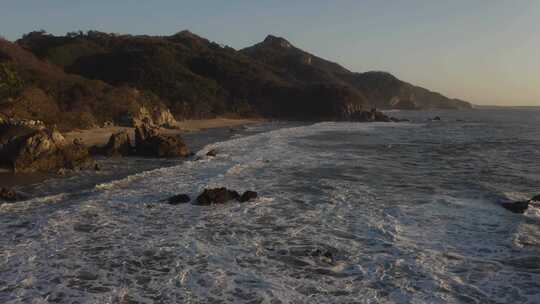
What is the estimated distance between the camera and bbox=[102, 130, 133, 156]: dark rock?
31.8m

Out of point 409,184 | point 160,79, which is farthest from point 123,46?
point 409,184

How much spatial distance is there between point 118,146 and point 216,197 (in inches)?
634

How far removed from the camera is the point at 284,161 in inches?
1225

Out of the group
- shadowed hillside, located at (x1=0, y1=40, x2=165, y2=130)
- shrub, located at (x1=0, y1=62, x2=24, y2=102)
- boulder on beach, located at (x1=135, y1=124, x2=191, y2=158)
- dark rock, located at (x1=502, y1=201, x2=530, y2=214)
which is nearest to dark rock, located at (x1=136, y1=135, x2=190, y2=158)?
boulder on beach, located at (x1=135, y1=124, x2=191, y2=158)

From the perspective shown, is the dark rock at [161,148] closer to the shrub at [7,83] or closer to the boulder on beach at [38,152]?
the boulder on beach at [38,152]

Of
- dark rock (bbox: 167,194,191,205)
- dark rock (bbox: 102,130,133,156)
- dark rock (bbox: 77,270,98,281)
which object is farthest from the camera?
dark rock (bbox: 102,130,133,156)

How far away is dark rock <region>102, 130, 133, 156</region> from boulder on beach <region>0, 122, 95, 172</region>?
14.9 ft

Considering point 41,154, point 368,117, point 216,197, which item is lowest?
point 368,117

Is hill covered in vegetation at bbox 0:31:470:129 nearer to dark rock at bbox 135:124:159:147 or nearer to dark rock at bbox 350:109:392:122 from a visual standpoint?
dark rock at bbox 350:109:392:122

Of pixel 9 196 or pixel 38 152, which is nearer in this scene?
pixel 9 196

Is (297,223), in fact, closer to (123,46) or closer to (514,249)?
(514,249)

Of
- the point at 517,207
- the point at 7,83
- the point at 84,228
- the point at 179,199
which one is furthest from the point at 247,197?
the point at 7,83

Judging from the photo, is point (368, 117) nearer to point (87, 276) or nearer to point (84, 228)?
point (84, 228)

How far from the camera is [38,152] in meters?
25.5
